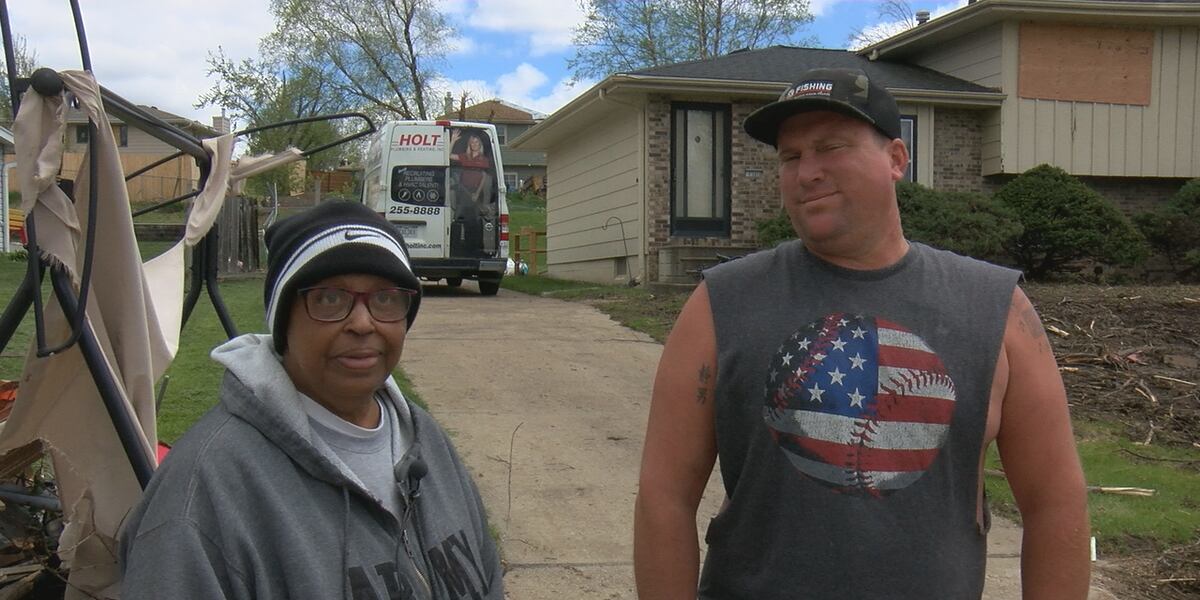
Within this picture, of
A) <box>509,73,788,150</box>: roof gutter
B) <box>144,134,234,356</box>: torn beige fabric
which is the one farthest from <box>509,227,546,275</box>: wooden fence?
<box>144,134,234,356</box>: torn beige fabric

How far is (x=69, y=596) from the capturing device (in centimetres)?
258

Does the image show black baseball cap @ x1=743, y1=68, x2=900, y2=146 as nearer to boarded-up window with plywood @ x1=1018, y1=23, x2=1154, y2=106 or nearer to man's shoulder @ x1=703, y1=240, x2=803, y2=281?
man's shoulder @ x1=703, y1=240, x2=803, y2=281

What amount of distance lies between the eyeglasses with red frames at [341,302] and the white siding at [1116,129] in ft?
54.3

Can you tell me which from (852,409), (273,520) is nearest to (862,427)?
(852,409)

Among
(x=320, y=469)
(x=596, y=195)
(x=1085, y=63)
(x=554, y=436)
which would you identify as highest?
(x=1085, y=63)

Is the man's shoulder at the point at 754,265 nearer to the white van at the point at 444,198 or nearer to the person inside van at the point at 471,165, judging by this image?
the white van at the point at 444,198

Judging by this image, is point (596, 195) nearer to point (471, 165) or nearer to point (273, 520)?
point (471, 165)

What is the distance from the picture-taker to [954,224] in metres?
13.8

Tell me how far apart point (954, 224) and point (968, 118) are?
433cm

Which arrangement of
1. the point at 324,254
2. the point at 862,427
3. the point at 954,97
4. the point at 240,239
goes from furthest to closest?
the point at 240,239, the point at 954,97, the point at 862,427, the point at 324,254

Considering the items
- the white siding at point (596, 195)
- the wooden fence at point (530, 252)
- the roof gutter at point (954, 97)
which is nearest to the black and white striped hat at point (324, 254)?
the white siding at point (596, 195)

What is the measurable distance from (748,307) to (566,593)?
8.29 feet

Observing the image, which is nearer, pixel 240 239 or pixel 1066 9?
pixel 1066 9

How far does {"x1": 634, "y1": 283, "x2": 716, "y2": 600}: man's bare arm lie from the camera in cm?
215
